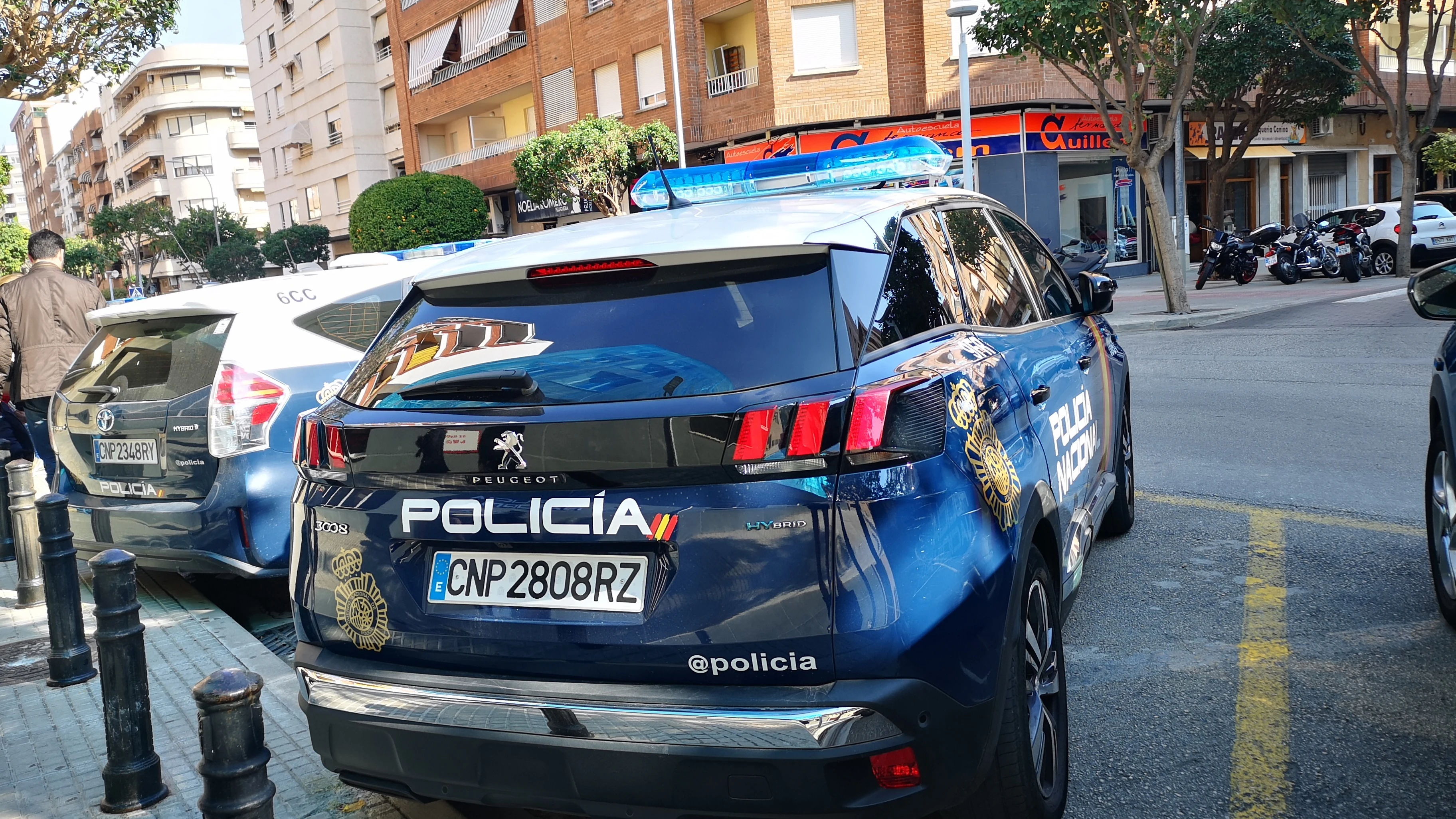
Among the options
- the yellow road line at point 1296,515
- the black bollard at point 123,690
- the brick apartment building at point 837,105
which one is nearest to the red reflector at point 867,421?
the black bollard at point 123,690

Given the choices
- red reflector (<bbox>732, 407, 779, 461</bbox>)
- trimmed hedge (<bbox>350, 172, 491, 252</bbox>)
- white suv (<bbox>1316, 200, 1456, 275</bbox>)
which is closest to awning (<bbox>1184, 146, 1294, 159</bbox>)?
white suv (<bbox>1316, 200, 1456, 275</bbox>)

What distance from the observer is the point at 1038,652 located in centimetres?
292

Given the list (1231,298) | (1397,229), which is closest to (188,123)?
(1231,298)

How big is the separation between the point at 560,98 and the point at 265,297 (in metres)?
29.3

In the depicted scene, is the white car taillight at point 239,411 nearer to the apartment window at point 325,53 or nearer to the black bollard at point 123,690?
the black bollard at point 123,690

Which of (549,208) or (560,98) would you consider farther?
(549,208)

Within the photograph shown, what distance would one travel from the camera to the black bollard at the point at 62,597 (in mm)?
4348

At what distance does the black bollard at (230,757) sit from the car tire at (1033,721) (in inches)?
59.4

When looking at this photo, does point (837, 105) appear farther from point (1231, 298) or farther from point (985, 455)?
point (985, 455)

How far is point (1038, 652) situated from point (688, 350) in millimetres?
1230

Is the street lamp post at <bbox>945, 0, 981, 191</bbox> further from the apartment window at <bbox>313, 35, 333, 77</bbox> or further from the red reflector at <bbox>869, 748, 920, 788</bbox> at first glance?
the apartment window at <bbox>313, 35, 333, 77</bbox>

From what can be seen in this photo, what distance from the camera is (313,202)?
49656 mm

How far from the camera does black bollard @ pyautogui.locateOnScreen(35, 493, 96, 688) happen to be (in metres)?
4.35

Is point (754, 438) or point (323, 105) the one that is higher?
point (323, 105)
